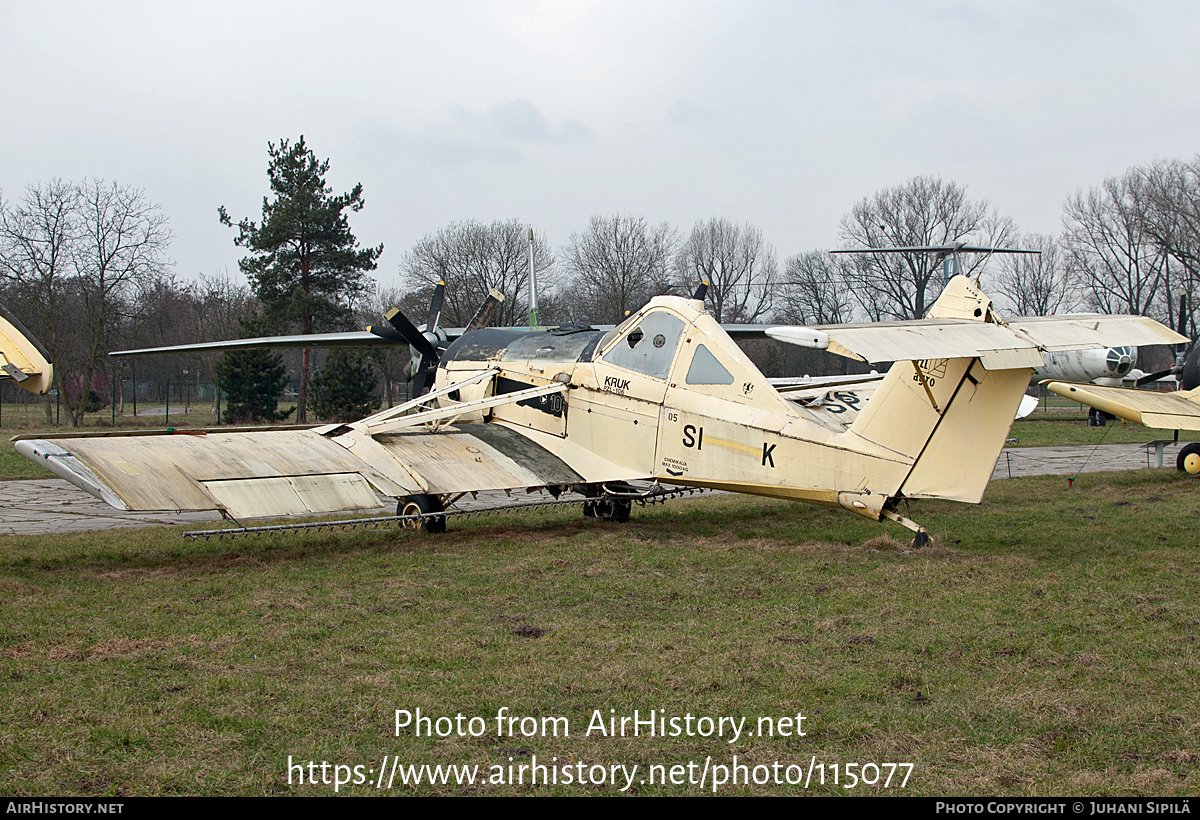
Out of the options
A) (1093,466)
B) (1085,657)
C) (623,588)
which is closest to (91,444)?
(623,588)

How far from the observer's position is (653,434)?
1023 cm

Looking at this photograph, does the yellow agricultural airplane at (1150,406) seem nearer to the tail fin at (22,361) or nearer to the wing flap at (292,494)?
the wing flap at (292,494)

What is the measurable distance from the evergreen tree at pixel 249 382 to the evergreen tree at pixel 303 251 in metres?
1.20

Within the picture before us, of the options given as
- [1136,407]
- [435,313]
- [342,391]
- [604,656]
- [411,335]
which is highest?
[435,313]

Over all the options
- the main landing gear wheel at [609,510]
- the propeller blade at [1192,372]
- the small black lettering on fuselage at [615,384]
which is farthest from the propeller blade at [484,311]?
the propeller blade at [1192,372]

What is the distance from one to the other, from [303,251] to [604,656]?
36210 millimetres

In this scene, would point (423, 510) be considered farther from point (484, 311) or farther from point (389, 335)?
point (484, 311)

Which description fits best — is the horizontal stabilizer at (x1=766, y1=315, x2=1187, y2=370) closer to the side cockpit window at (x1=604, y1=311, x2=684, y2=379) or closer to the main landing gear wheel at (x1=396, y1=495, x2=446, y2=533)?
the side cockpit window at (x1=604, y1=311, x2=684, y2=379)

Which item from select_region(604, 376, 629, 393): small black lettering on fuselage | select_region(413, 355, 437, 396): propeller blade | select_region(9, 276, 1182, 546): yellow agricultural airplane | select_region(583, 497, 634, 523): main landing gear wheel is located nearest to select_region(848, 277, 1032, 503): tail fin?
select_region(9, 276, 1182, 546): yellow agricultural airplane

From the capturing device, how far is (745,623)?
21.0 feet

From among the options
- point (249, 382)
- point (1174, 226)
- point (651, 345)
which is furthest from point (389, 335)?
point (1174, 226)

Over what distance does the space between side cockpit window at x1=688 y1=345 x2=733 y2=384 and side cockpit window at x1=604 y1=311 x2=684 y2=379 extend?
332 mm

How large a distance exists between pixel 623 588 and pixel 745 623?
4.85 ft

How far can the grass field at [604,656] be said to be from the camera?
4.03 meters
